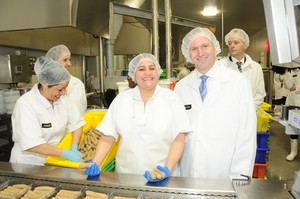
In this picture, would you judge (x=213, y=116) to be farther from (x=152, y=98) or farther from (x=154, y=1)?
(x=154, y=1)

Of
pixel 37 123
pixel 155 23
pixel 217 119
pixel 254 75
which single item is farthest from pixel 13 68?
pixel 254 75

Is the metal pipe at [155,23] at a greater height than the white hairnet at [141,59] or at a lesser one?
greater

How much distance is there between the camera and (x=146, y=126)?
145 cm

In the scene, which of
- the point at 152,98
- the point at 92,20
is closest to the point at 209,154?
the point at 152,98

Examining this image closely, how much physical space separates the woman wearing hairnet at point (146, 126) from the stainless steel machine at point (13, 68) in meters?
2.21

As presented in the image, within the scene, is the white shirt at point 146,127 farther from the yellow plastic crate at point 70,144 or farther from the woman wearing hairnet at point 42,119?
the woman wearing hairnet at point 42,119

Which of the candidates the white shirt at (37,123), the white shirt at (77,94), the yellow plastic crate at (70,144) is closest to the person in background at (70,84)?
the white shirt at (77,94)

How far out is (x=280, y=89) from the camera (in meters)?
6.27

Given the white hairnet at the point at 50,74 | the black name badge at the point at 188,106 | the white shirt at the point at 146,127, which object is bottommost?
the white shirt at the point at 146,127

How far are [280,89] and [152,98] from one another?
570 centimetres

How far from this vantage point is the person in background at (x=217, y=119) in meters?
1.48

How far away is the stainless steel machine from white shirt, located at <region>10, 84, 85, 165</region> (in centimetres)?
168

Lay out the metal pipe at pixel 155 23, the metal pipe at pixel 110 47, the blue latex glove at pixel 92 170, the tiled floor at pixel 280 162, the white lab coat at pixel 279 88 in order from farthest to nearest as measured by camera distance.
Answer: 1. the white lab coat at pixel 279 88
2. the tiled floor at pixel 280 162
3. the metal pipe at pixel 110 47
4. the metal pipe at pixel 155 23
5. the blue latex glove at pixel 92 170

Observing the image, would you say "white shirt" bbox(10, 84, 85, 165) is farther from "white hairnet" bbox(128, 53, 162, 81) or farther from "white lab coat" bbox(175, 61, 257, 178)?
"white lab coat" bbox(175, 61, 257, 178)
